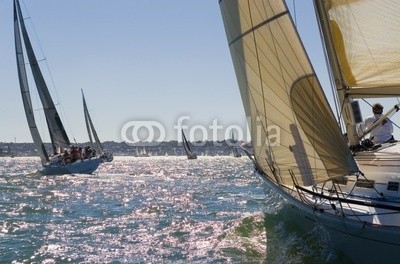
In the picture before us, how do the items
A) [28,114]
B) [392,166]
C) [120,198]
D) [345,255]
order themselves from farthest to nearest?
[28,114] < [120,198] < [392,166] < [345,255]

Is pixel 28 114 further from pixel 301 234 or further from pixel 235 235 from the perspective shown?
pixel 301 234

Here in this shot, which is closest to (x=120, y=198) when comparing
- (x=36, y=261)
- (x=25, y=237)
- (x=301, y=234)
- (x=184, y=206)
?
(x=184, y=206)

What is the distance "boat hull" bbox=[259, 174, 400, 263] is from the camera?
6.56 metres

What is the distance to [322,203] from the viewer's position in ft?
26.3

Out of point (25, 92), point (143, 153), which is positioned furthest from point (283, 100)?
point (143, 153)

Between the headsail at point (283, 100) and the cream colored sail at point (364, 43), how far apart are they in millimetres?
2575

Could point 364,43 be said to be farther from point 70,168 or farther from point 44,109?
point 44,109

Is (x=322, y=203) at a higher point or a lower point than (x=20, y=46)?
lower

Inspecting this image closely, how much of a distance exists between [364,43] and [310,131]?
11.4 feet

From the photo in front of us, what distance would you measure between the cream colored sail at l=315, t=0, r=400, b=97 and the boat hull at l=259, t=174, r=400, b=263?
110 inches

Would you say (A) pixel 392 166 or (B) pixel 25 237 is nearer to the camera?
(A) pixel 392 166

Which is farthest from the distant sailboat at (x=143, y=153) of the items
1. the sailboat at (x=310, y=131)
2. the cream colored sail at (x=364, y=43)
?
the sailboat at (x=310, y=131)

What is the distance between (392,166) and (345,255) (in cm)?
221

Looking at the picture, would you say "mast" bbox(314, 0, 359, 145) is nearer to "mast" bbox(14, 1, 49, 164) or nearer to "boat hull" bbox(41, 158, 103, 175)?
"boat hull" bbox(41, 158, 103, 175)
